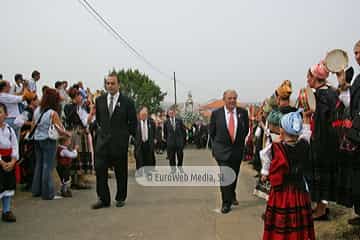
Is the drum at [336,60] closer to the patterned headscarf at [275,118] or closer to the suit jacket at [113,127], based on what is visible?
the patterned headscarf at [275,118]

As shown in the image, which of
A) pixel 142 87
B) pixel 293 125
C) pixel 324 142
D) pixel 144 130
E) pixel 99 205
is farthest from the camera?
pixel 142 87

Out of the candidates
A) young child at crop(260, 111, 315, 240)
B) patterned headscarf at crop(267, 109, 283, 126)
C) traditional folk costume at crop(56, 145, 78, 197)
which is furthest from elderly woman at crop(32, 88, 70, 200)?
young child at crop(260, 111, 315, 240)

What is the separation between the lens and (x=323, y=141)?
5137mm

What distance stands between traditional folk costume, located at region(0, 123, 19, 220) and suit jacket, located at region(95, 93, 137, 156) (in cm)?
148

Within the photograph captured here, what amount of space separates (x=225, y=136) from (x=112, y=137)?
196 centimetres

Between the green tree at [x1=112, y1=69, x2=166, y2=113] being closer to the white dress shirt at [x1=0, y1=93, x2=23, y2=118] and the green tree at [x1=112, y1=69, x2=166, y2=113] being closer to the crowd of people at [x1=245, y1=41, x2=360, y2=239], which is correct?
the white dress shirt at [x1=0, y1=93, x2=23, y2=118]

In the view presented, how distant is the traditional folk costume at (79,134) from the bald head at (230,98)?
334 cm

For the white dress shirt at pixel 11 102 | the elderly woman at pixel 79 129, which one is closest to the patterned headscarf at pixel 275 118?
the elderly woman at pixel 79 129

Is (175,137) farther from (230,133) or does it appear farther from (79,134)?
(230,133)

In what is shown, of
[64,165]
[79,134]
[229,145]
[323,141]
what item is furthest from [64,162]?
[323,141]

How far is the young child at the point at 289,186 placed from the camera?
4008 millimetres

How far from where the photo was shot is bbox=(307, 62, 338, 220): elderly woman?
16.6ft

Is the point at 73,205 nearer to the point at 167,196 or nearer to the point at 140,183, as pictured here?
the point at 167,196

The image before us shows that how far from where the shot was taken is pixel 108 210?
6441 mm
